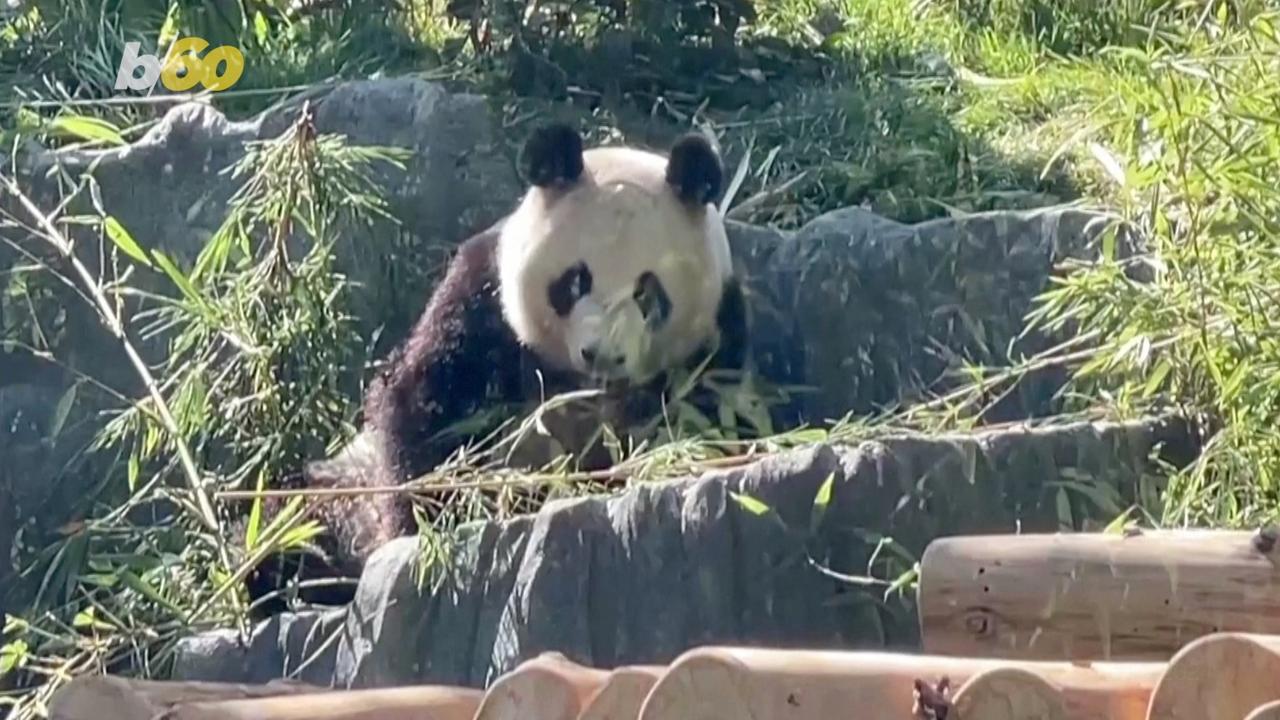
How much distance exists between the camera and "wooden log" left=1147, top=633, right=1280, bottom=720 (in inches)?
83.9

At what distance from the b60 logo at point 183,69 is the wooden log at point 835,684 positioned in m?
4.07

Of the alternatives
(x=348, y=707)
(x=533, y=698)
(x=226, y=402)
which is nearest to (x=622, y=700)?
(x=533, y=698)

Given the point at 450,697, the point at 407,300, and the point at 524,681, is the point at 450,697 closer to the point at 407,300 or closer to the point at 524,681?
the point at 524,681

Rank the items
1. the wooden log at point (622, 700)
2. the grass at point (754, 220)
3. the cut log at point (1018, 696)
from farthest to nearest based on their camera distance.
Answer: the grass at point (754, 220)
the wooden log at point (622, 700)
the cut log at point (1018, 696)

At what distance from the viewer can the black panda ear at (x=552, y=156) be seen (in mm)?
4230

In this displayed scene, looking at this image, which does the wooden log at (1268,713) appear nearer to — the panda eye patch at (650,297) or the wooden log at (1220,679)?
the wooden log at (1220,679)

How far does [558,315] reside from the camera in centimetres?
421

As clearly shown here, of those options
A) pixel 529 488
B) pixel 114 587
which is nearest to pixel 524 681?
pixel 529 488

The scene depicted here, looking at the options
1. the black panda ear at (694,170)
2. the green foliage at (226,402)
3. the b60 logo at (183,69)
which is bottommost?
the green foliage at (226,402)

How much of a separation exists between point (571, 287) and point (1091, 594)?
1.83m

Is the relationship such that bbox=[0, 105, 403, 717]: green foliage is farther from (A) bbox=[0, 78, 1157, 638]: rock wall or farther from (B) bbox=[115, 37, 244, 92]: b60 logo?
(B) bbox=[115, 37, 244, 92]: b60 logo

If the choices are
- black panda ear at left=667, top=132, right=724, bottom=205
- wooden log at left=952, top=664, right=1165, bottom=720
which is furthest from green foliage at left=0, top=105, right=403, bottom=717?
wooden log at left=952, top=664, right=1165, bottom=720

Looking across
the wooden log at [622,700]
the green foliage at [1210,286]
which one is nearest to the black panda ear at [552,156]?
the green foliage at [1210,286]

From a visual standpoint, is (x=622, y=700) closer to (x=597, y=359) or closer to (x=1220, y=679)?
(x=1220, y=679)
